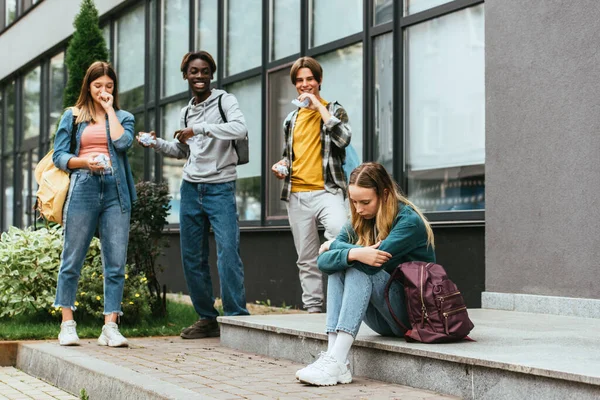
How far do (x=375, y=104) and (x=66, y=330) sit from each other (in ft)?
12.2

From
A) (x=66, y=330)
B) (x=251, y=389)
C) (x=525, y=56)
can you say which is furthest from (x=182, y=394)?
(x=525, y=56)

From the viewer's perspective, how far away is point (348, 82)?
30.5 feet

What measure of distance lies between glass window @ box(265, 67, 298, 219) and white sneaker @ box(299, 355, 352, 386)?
19.3 ft

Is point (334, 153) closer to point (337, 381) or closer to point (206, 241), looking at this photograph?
point (206, 241)

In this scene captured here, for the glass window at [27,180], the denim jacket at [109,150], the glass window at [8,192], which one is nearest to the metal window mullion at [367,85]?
the denim jacket at [109,150]

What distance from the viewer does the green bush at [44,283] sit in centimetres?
788

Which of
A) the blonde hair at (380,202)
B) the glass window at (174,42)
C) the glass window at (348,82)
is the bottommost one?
the blonde hair at (380,202)

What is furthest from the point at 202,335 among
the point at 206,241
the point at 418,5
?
the point at 418,5

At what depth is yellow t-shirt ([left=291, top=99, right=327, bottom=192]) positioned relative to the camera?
267 inches

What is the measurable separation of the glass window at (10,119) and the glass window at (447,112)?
614 inches

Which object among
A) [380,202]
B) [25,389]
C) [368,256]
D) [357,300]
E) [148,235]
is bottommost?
[25,389]

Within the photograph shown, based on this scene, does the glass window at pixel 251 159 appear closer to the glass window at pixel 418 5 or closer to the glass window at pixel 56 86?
the glass window at pixel 418 5

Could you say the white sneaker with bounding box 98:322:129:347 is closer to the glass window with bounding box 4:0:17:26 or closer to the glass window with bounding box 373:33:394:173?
the glass window with bounding box 373:33:394:173

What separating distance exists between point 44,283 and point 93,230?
1.92m
